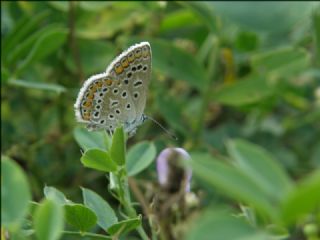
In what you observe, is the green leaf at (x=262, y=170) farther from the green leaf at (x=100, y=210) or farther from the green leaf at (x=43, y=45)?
the green leaf at (x=43, y=45)

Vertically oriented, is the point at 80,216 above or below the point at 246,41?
below

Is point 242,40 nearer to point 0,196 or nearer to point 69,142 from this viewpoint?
point 69,142

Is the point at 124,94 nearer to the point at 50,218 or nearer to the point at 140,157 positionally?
the point at 140,157

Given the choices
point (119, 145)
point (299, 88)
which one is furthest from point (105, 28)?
point (119, 145)

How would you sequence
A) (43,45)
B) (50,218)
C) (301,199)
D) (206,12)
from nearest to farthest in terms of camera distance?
(301,199) → (50,218) → (43,45) → (206,12)

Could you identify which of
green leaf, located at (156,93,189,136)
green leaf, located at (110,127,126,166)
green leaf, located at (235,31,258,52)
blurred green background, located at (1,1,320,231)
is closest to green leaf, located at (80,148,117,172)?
green leaf, located at (110,127,126,166)

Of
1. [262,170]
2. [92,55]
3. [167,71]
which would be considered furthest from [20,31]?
[262,170]

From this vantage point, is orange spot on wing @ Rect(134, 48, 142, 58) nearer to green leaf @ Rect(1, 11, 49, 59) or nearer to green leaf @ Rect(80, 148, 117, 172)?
green leaf @ Rect(80, 148, 117, 172)
